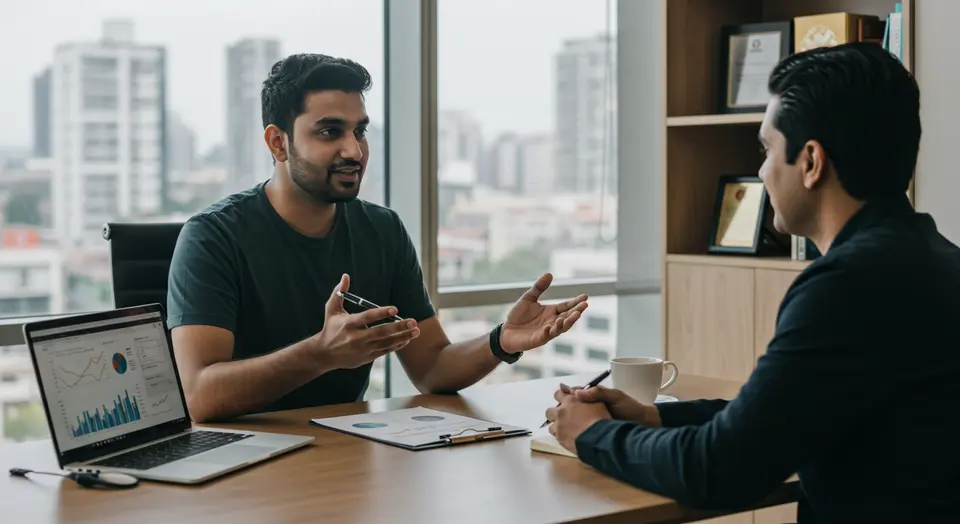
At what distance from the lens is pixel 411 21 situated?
3420 millimetres

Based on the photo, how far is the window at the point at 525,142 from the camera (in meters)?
3.57

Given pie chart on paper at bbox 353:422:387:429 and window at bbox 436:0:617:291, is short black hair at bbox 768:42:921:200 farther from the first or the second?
window at bbox 436:0:617:291

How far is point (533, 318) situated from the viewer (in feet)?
7.00

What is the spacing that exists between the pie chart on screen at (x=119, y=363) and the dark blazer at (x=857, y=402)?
823 millimetres

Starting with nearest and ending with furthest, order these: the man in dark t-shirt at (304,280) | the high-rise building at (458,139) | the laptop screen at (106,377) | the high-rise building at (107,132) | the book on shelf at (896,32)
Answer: the laptop screen at (106,377)
the man in dark t-shirt at (304,280)
the book on shelf at (896,32)
the high-rise building at (107,132)
the high-rise building at (458,139)

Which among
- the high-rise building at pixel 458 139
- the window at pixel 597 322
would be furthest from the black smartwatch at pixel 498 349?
the window at pixel 597 322

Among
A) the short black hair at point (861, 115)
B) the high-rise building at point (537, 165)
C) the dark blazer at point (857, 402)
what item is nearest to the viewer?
the dark blazer at point (857, 402)

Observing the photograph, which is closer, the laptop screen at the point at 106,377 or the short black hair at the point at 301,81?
the laptop screen at the point at 106,377

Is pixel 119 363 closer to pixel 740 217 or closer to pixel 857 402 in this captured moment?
pixel 857 402

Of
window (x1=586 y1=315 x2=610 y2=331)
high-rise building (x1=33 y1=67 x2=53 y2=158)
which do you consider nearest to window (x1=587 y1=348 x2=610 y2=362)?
window (x1=586 y1=315 x2=610 y2=331)

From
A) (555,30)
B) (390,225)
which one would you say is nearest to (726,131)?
(555,30)

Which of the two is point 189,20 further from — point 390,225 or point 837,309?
point 837,309

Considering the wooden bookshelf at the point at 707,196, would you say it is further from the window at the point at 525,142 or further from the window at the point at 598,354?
the window at the point at 598,354

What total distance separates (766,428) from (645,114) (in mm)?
2684
